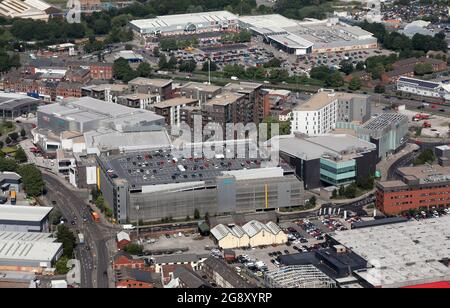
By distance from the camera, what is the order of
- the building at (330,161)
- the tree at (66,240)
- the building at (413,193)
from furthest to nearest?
1. the building at (330,161)
2. the building at (413,193)
3. the tree at (66,240)

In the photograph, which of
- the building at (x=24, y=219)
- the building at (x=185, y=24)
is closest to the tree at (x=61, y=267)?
the building at (x=24, y=219)

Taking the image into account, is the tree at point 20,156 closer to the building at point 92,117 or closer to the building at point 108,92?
the building at point 92,117

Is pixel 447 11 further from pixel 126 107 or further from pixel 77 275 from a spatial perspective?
pixel 77 275

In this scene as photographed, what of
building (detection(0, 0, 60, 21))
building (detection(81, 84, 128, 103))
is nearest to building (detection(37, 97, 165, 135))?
building (detection(81, 84, 128, 103))

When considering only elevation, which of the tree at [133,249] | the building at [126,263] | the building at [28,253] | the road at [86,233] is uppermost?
the building at [28,253]

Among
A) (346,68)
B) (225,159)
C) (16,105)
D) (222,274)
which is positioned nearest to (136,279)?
(222,274)

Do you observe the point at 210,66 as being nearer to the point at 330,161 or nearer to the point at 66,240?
the point at 330,161

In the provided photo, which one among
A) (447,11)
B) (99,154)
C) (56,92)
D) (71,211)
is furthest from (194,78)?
(447,11)
